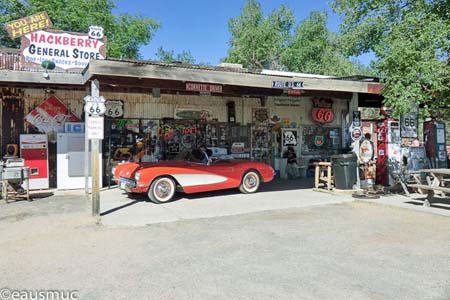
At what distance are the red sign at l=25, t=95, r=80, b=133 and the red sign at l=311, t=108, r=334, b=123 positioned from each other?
908 cm

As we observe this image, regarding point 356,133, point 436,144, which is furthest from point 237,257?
point 436,144

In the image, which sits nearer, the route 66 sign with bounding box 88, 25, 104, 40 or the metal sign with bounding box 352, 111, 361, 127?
the route 66 sign with bounding box 88, 25, 104, 40

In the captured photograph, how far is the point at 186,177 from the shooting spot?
9.24 metres

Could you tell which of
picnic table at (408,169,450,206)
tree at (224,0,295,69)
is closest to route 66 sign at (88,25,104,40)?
picnic table at (408,169,450,206)

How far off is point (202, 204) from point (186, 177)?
81 cm

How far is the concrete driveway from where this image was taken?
7.51 meters

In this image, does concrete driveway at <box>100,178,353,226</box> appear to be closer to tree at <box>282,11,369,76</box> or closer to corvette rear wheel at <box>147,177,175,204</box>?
corvette rear wheel at <box>147,177,175,204</box>

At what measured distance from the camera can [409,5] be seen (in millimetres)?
10547

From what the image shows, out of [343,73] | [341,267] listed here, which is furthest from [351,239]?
[343,73]

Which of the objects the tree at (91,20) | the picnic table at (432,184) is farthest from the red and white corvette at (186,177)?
the tree at (91,20)

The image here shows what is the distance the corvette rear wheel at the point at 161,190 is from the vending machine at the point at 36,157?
4.60 meters

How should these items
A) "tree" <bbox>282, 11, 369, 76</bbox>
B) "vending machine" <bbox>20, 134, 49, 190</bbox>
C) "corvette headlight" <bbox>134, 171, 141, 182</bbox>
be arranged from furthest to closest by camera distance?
1. "tree" <bbox>282, 11, 369, 76</bbox>
2. "vending machine" <bbox>20, 134, 49, 190</bbox>
3. "corvette headlight" <bbox>134, 171, 141, 182</bbox>

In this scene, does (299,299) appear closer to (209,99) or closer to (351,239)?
(351,239)

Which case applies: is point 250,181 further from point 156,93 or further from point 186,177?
point 156,93
